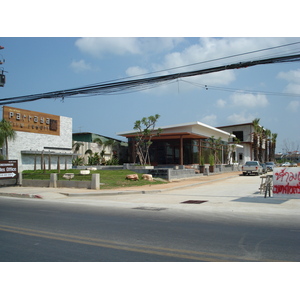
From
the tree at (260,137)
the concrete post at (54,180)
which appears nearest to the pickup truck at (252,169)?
the concrete post at (54,180)

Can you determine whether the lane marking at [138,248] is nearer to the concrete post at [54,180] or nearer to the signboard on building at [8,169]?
the concrete post at [54,180]

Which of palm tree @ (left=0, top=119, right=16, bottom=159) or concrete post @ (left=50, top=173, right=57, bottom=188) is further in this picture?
palm tree @ (left=0, top=119, right=16, bottom=159)

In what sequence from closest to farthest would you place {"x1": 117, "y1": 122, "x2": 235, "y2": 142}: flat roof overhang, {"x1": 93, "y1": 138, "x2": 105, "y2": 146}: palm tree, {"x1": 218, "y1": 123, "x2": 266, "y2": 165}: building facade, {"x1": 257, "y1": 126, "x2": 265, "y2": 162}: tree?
1. {"x1": 117, "y1": 122, "x2": 235, "y2": 142}: flat roof overhang
2. {"x1": 93, "y1": 138, "x2": 105, "y2": 146}: palm tree
3. {"x1": 257, "y1": 126, "x2": 265, "y2": 162}: tree
4. {"x1": 218, "y1": 123, "x2": 266, "y2": 165}: building facade

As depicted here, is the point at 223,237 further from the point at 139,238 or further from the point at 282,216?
the point at 282,216

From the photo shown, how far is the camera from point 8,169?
24.4m

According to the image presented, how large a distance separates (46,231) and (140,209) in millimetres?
5391

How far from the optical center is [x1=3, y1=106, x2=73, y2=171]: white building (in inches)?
1368

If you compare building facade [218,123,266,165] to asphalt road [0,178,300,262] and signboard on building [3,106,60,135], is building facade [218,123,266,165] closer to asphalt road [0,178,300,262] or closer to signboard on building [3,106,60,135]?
signboard on building [3,106,60,135]

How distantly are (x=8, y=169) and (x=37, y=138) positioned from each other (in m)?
14.1

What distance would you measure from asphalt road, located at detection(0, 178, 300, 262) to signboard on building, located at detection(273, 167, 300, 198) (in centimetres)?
302

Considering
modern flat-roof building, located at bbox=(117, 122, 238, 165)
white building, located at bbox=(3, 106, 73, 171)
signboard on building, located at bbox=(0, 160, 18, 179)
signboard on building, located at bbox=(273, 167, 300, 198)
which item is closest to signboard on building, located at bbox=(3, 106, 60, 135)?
white building, located at bbox=(3, 106, 73, 171)

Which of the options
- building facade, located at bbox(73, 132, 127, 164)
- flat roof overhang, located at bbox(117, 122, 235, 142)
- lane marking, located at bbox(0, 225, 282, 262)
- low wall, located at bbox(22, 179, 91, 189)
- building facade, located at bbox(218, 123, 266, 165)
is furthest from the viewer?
building facade, located at bbox(218, 123, 266, 165)

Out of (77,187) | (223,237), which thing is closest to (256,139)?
(77,187)

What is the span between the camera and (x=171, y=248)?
271 inches
